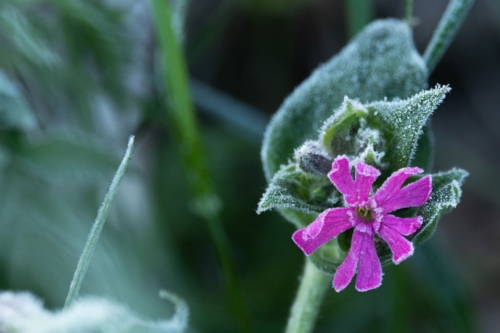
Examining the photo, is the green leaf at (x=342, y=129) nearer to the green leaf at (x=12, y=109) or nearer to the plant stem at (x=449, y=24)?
the plant stem at (x=449, y=24)

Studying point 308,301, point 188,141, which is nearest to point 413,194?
point 308,301

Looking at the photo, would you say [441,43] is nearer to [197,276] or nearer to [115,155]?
[115,155]

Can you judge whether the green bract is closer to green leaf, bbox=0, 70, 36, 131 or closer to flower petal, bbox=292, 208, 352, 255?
flower petal, bbox=292, 208, 352, 255

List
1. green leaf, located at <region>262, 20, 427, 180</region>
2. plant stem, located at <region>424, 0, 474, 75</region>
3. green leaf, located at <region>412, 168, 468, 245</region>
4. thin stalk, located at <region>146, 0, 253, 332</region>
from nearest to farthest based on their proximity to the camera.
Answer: green leaf, located at <region>412, 168, 468, 245</region>, plant stem, located at <region>424, 0, 474, 75</region>, green leaf, located at <region>262, 20, 427, 180</region>, thin stalk, located at <region>146, 0, 253, 332</region>

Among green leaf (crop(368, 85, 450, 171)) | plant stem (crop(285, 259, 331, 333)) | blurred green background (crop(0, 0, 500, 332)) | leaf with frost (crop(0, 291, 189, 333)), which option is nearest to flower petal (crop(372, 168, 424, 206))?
green leaf (crop(368, 85, 450, 171))

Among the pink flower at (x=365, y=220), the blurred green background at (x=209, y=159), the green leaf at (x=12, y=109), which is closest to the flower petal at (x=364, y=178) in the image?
the pink flower at (x=365, y=220)

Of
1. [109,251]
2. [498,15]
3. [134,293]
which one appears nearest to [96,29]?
[109,251]
